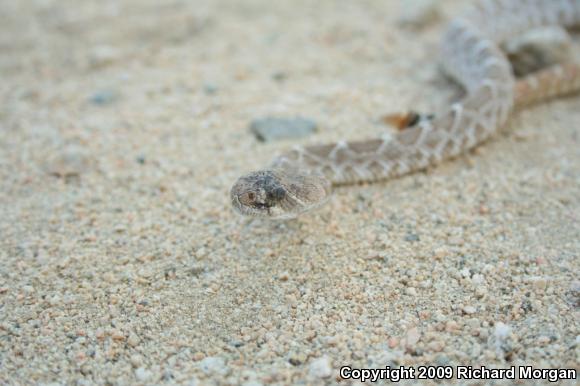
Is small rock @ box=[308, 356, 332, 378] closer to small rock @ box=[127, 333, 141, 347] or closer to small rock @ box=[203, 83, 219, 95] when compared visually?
small rock @ box=[127, 333, 141, 347]

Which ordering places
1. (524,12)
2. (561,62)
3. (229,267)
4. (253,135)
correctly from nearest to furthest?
(229,267)
(253,135)
(561,62)
(524,12)

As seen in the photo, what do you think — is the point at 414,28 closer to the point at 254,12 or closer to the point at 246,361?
the point at 254,12

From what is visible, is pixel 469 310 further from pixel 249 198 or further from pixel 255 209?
pixel 249 198

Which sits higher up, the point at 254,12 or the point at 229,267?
the point at 254,12

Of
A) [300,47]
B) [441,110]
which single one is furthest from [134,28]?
[441,110]

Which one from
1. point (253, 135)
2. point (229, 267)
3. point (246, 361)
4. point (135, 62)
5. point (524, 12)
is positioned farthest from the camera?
point (524, 12)

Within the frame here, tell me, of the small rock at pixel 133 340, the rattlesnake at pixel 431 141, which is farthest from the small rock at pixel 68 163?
the small rock at pixel 133 340

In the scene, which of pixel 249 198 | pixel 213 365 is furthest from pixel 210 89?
pixel 213 365
